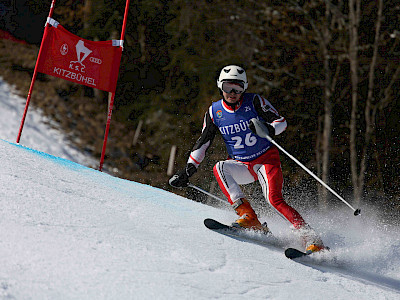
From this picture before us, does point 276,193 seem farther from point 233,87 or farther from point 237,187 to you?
point 233,87

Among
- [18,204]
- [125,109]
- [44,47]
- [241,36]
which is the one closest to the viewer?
[18,204]

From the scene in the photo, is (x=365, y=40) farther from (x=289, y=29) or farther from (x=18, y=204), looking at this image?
(x=18, y=204)

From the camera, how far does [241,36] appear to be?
13.9 m

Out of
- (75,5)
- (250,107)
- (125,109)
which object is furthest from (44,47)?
(75,5)

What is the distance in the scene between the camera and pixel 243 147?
439 centimetres

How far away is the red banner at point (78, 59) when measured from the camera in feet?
22.2

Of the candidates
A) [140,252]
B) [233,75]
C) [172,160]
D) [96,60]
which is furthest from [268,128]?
[172,160]

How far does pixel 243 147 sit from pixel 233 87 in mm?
525

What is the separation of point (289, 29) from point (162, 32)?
4160 millimetres

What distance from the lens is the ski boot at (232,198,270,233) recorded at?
4.09m

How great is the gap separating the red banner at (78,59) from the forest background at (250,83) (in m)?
4.87

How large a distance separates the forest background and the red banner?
16.0 ft

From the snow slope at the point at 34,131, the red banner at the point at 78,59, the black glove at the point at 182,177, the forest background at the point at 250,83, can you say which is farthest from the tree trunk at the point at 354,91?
the black glove at the point at 182,177

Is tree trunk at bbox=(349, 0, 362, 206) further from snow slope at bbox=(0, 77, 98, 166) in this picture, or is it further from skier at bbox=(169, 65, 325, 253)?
skier at bbox=(169, 65, 325, 253)
